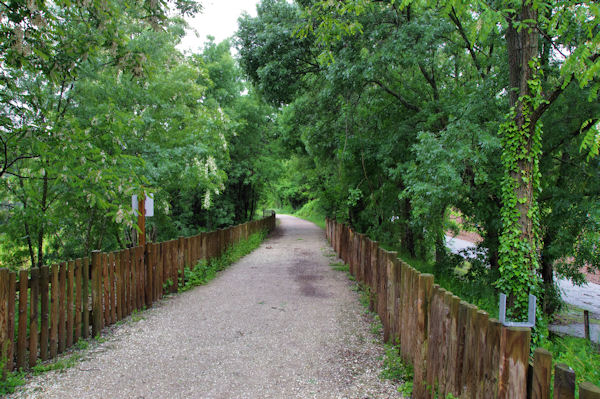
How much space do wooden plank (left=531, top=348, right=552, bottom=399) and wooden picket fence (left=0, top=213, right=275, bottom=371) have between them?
4558mm

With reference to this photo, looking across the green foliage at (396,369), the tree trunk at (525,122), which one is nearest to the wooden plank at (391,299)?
the green foliage at (396,369)

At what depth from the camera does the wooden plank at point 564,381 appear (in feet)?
6.06

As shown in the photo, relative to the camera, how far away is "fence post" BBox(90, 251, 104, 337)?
17.3ft

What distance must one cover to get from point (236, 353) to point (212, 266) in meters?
5.49

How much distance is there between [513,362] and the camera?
7.44 ft

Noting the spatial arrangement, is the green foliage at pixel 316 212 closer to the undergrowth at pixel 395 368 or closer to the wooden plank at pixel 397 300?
the undergrowth at pixel 395 368

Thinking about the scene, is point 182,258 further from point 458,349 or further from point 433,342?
point 458,349

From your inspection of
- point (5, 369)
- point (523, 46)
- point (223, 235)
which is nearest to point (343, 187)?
point (223, 235)

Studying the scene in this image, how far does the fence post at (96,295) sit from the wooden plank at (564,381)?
5286 millimetres

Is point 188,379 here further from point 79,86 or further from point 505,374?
point 79,86

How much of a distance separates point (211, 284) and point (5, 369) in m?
5.16

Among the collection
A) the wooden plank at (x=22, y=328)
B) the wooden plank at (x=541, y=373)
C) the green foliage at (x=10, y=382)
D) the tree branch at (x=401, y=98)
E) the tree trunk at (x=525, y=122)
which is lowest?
the green foliage at (x=10, y=382)

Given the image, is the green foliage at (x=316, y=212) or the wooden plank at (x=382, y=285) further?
the green foliage at (x=316, y=212)

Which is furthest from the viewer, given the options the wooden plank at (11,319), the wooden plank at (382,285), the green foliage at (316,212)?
the green foliage at (316,212)
